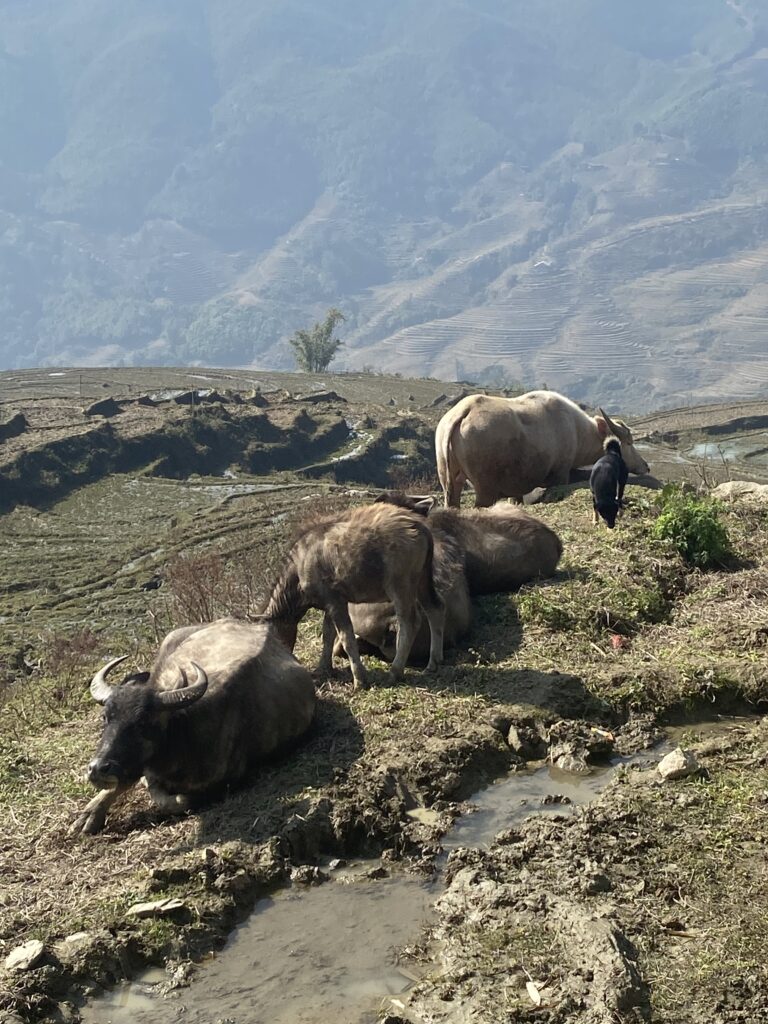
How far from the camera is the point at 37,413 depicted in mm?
42969

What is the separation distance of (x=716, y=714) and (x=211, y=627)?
4.32 metres

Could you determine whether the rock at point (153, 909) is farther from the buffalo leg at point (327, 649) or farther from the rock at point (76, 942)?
the buffalo leg at point (327, 649)

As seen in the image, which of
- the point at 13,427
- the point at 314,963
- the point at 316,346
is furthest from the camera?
the point at 316,346

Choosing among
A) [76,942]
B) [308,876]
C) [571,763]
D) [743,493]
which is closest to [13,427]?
[743,493]

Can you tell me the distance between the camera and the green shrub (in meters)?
11.8

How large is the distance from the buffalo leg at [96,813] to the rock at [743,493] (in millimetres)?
9256

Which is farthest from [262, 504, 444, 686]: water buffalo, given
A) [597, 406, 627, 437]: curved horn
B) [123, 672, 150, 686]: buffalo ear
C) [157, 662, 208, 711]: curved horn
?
[597, 406, 627, 437]: curved horn

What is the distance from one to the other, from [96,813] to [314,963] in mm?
2518

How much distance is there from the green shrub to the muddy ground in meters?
0.20

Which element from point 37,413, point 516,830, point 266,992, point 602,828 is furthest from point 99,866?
point 37,413

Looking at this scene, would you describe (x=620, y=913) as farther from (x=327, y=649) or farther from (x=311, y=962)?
(x=327, y=649)

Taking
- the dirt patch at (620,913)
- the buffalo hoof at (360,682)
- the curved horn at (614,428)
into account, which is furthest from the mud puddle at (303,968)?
the curved horn at (614,428)

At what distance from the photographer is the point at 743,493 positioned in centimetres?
1503

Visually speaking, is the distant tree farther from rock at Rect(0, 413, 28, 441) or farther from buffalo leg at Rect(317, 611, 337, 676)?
buffalo leg at Rect(317, 611, 337, 676)
